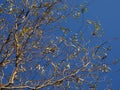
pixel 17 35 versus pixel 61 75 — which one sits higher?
pixel 17 35

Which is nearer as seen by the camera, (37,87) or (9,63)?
(37,87)

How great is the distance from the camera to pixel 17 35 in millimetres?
12016

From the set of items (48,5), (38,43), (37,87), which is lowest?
(37,87)

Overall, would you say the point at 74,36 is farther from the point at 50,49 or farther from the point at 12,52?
the point at 12,52

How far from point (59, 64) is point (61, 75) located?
1.08 ft

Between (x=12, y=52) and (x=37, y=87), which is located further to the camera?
(x=12, y=52)

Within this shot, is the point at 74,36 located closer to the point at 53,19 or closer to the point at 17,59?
the point at 53,19

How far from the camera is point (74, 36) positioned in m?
12.3

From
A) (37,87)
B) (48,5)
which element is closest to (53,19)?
(48,5)

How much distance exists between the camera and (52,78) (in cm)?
1170

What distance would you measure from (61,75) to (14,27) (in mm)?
1752

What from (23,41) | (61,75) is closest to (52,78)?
(61,75)

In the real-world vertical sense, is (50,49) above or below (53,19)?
below

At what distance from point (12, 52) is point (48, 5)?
1.58 meters
